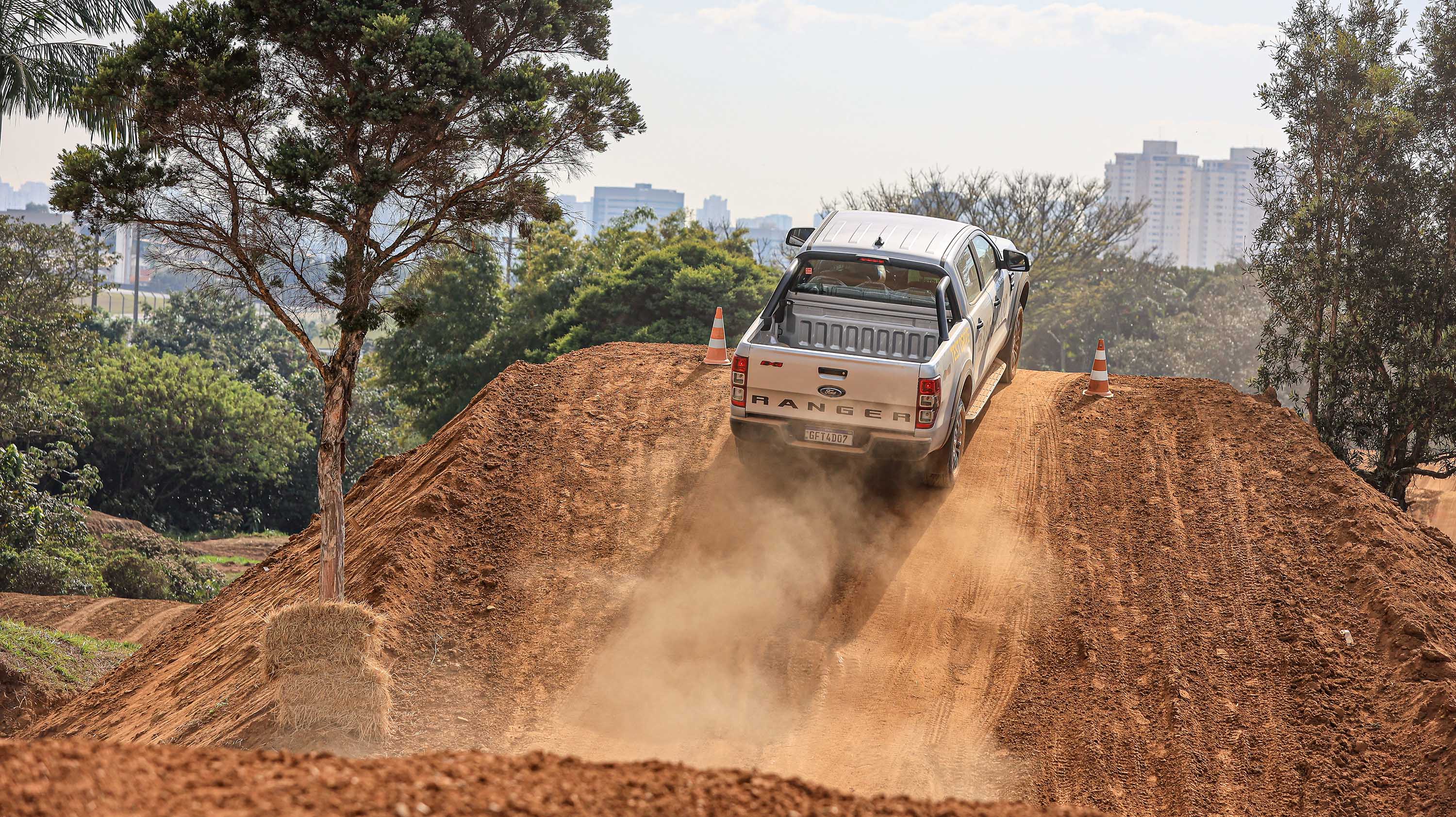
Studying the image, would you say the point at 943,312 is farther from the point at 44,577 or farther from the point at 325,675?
the point at 44,577

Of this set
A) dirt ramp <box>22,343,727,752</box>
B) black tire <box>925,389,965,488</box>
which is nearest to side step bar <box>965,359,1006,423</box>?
black tire <box>925,389,965,488</box>

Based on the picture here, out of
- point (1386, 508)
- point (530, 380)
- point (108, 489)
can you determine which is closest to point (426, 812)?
point (530, 380)

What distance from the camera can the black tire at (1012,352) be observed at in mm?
12961

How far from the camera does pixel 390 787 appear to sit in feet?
13.6

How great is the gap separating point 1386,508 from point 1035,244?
34.8 metres

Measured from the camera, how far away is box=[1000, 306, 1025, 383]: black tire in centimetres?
1296

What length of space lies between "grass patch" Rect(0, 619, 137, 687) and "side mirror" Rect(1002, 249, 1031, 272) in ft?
44.8

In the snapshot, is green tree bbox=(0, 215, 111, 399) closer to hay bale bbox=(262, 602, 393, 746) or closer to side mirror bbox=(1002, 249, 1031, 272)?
hay bale bbox=(262, 602, 393, 746)

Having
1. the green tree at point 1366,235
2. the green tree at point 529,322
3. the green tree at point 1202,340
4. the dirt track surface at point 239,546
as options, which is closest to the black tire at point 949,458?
the green tree at point 1366,235

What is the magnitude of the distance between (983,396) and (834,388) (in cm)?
286

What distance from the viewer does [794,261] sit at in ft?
32.7

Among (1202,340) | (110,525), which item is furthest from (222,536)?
(1202,340)

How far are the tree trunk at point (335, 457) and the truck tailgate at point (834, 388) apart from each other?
11.1 ft

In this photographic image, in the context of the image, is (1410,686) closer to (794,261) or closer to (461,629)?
(794,261)
